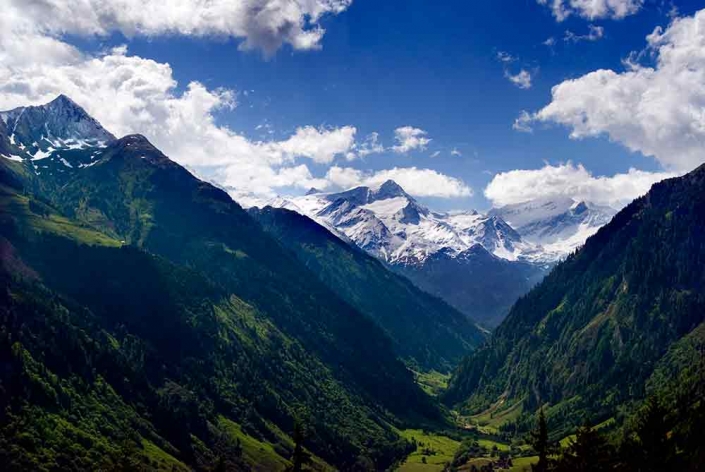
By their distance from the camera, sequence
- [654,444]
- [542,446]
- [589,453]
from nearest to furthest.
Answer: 1. [589,453]
2. [542,446]
3. [654,444]

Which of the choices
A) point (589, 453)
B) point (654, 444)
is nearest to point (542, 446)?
point (589, 453)

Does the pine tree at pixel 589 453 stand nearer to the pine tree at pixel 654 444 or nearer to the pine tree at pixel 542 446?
the pine tree at pixel 542 446

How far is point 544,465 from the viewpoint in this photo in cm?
7750

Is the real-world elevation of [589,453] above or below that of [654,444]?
below

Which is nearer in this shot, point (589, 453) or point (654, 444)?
point (589, 453)

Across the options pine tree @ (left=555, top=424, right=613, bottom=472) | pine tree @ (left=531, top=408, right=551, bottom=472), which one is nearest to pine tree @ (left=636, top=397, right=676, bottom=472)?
pine tree @ (left=555, top=424, right=613, bottom=472)

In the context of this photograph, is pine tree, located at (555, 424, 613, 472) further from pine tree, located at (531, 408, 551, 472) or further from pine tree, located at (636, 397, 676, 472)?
pine tree, located at (636, 397, 676, 472)

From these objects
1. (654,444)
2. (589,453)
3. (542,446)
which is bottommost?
(542,446)

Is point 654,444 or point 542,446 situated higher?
point 654,444

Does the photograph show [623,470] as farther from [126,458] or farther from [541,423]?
[126,458]

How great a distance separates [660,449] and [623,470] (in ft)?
38.8

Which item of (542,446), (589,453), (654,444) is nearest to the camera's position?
(589,453)

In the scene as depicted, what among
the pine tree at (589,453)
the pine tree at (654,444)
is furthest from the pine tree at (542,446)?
the pine tree at (654,444)

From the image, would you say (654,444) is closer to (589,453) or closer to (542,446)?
(589,453)
